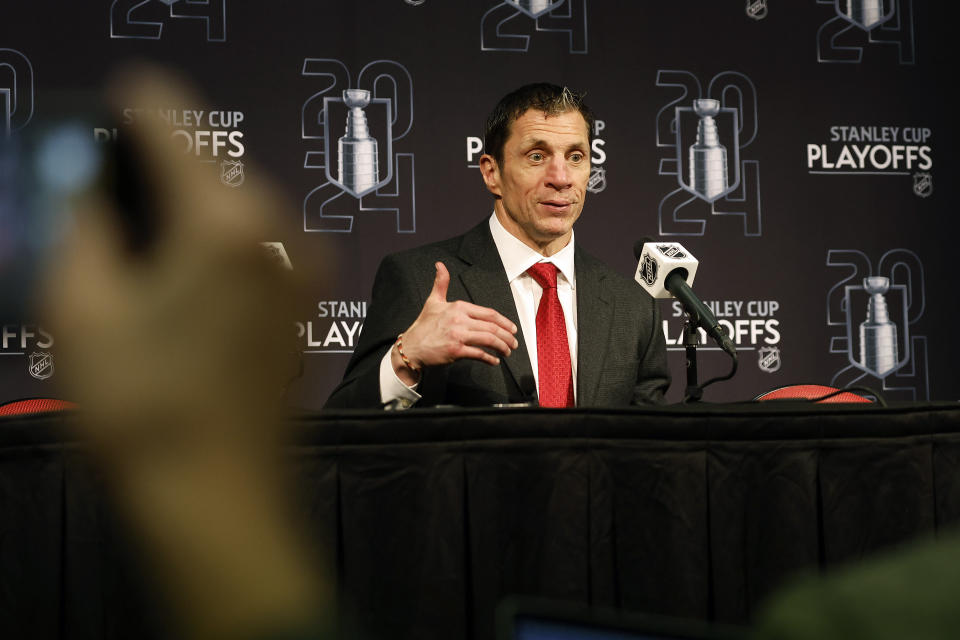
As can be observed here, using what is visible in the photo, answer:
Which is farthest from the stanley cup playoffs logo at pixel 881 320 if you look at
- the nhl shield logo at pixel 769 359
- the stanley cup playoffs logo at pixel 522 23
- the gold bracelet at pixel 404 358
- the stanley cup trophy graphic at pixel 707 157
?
the gold bracelet at pixel 404 358

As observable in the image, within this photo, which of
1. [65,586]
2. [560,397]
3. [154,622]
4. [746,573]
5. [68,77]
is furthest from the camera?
[68,77]

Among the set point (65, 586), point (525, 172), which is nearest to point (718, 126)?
point (525, 172)

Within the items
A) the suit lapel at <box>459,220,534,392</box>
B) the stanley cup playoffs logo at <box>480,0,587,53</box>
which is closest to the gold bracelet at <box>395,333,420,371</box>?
the suit lapel at <box>459,220,534,392</box>

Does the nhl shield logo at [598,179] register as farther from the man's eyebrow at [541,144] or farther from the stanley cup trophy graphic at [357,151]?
the man's eyebrow at [541,144]

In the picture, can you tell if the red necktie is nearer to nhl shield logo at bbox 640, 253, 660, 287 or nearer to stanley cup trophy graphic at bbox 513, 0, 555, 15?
nhl shield logo at bbox 640, 253, 660, 287

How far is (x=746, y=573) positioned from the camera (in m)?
1.42

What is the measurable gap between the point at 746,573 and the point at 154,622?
1.24 m

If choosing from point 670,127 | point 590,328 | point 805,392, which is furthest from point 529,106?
point 670,127

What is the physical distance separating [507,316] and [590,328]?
212mm

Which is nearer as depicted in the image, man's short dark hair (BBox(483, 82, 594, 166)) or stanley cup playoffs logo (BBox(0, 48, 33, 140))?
man's short dark hair (BBox(483, 82, 594, 166))

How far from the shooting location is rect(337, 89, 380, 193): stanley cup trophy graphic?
3752mm

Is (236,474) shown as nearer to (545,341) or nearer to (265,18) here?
(545,341)

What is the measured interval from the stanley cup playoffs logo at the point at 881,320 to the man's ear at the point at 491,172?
1.89m

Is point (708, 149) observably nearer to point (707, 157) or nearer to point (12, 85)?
point (707, 157)
